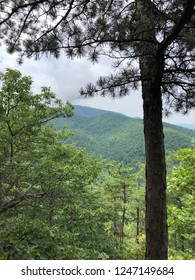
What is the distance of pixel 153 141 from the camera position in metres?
2.40

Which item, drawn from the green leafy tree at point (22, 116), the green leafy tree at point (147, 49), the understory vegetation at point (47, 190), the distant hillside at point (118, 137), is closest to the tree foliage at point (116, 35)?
the green leafy tree at point (147, 49)

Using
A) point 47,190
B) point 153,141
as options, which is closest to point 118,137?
point 47,190

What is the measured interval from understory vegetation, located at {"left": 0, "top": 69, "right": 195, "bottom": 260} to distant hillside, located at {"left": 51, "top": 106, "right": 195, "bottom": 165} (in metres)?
30.6

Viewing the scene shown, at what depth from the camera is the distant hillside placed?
198 ft

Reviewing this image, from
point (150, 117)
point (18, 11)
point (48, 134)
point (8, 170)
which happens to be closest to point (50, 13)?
point (18, 11)

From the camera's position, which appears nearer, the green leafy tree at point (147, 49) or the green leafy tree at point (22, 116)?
the green leafy tree at point (147, 49)

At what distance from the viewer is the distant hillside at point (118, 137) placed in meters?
60.4

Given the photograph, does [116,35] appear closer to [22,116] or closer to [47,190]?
[47,190]

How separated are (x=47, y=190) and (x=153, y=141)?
2.21m

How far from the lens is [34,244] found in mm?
2266

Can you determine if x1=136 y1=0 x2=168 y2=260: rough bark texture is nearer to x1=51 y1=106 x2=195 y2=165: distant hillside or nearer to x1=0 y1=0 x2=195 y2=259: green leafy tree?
x1=0 y1=0 x2=195 y2=259: green leafy tree

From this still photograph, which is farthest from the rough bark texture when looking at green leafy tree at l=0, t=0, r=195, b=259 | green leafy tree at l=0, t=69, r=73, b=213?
green leafy tree at l=0, t=69, r=73, b=213

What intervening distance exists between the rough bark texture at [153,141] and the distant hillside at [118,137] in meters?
34.6

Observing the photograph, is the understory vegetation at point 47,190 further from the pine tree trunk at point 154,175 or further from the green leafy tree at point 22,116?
the pine tree trunk at point 154,175
